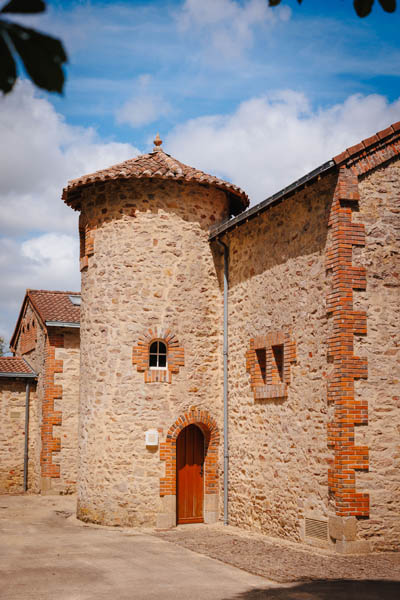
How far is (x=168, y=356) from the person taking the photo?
13.8 meters

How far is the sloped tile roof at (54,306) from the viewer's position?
20234 mm

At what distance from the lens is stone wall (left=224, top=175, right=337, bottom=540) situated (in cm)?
1061

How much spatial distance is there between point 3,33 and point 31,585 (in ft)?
24.3

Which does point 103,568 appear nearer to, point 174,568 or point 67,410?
point 174,568

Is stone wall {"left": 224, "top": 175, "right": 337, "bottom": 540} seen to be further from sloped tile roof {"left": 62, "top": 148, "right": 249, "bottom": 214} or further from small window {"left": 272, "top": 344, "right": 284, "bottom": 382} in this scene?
sloped tile roof {"left": 62, "top": 148, "right": 249, "bottom": 214}

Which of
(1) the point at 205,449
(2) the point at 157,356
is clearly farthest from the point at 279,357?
(1) the point at 205,449

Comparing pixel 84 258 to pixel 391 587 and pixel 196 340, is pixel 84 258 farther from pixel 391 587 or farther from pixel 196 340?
pixel 391 587

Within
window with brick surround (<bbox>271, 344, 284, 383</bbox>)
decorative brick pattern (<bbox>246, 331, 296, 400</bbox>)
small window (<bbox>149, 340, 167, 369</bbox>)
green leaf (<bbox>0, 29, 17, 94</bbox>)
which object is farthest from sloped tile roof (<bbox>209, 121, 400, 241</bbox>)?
green leaf (<bbox>0, 29, 17, 94</bbox>)

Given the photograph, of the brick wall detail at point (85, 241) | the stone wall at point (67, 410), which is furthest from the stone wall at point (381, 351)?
the stone wall at point (67, 410)

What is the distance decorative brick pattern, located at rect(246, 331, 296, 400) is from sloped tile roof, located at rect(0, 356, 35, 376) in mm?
10613

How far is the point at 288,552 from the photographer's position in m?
10.1

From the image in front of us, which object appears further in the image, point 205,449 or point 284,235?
point 205,449

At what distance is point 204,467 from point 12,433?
9053mm

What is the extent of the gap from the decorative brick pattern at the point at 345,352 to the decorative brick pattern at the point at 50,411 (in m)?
11.2
